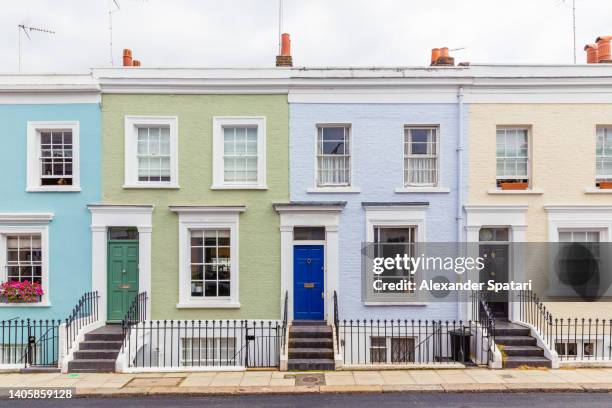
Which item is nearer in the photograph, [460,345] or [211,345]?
[460,345]

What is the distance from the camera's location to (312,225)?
13.4 meters

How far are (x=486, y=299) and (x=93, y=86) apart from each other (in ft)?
41.5

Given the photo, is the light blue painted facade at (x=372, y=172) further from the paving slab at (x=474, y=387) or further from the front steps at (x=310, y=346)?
the paving slab at (x=474, y=387)

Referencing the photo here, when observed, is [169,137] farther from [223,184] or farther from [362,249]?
[362,249]

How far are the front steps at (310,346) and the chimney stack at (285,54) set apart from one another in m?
7.51

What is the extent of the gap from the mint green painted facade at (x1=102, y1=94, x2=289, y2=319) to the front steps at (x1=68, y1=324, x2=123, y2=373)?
4.41 feet

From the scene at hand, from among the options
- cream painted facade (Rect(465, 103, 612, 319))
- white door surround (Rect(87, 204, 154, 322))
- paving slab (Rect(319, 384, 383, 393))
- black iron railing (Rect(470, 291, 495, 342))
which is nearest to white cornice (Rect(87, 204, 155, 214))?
white door surround (Rect(87, 204, 154, 322))

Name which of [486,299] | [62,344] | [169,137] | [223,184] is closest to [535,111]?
[486,299]

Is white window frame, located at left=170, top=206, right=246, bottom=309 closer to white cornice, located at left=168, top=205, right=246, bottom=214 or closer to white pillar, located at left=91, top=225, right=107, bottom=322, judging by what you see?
white cornice, located at left=168, top=205, right=246, bottom=214

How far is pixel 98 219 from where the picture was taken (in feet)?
43.6

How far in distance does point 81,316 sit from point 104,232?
231cm

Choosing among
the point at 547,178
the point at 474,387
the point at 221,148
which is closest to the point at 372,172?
the point at 221,148

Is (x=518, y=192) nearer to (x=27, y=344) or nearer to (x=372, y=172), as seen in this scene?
(x=372, y=172)

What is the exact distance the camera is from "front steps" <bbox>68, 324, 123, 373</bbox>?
11375 millimetres
